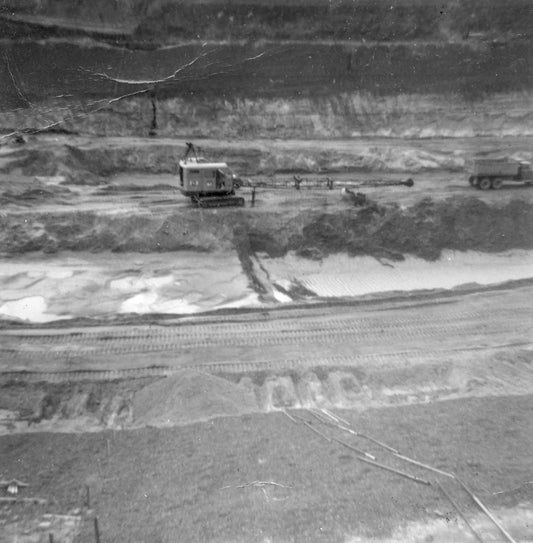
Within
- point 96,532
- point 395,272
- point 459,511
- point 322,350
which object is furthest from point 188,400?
point 395,272

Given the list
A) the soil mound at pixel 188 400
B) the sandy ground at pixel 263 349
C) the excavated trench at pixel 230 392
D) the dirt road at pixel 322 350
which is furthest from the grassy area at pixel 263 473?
the dirt road at pixel 322 350

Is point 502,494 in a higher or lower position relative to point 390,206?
lower

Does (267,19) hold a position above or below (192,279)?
above

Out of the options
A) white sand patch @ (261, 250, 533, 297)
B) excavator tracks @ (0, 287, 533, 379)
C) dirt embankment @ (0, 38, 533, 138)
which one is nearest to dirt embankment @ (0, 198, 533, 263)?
white sand patch @ (261, 250, 533, 297)

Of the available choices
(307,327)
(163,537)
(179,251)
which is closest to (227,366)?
(307,327)

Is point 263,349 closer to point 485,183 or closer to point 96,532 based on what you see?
point 96,532

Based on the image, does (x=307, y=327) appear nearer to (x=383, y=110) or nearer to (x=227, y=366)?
(x=227, y=366)

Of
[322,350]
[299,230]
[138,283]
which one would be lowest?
[322,350]
